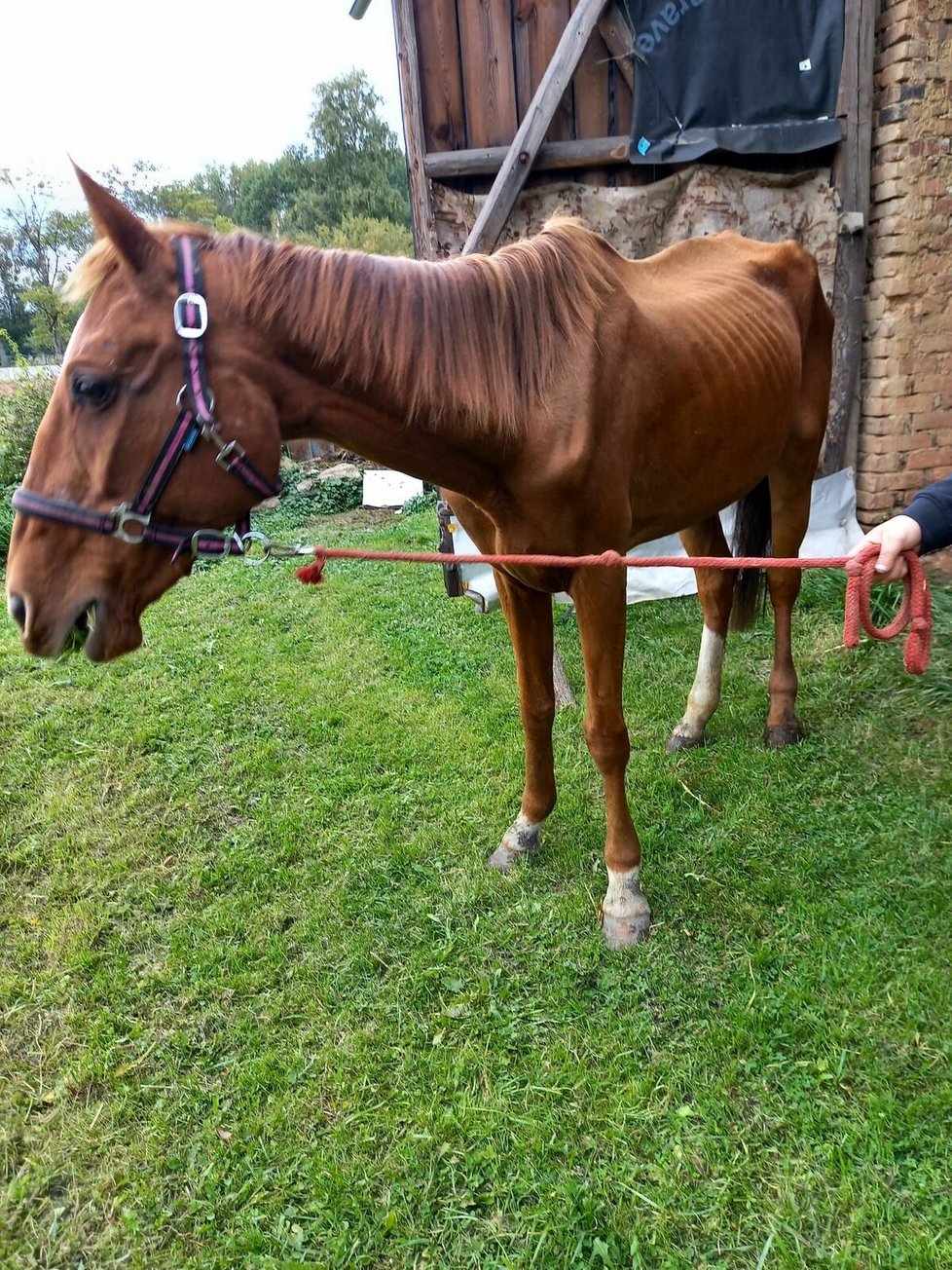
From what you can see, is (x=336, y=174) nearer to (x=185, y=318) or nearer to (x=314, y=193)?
(x=314, y=193)

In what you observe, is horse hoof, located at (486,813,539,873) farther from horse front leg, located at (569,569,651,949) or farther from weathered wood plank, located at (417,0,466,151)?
weathered wood plank, located at (417,0,466,151)

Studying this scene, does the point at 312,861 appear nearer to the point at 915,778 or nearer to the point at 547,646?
the point at 547,646

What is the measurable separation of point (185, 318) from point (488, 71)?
12.2 ft

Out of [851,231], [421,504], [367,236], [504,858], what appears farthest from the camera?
[367,236]

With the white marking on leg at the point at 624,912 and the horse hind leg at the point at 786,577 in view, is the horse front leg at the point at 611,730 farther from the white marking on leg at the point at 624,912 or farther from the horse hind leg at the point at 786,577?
the horse hind leg at the point at 786,577

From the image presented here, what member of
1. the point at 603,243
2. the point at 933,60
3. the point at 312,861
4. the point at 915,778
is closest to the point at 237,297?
the point at 603,243

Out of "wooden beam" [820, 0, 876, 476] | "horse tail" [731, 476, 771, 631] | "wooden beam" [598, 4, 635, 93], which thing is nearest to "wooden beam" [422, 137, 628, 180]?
"wooden beam" [598, 4, 635, 93]

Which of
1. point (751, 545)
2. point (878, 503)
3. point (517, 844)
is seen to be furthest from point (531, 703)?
point (878, 503)

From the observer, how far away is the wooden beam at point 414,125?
3902 mm

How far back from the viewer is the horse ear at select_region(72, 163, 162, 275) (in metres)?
1.38

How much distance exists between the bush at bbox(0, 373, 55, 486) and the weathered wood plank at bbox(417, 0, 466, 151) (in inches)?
282

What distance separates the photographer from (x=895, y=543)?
5.02ft

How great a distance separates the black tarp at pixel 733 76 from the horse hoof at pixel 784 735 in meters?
3.13

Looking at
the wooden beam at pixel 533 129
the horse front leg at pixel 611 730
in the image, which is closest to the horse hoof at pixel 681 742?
the horse front leg at pixel 611 730
